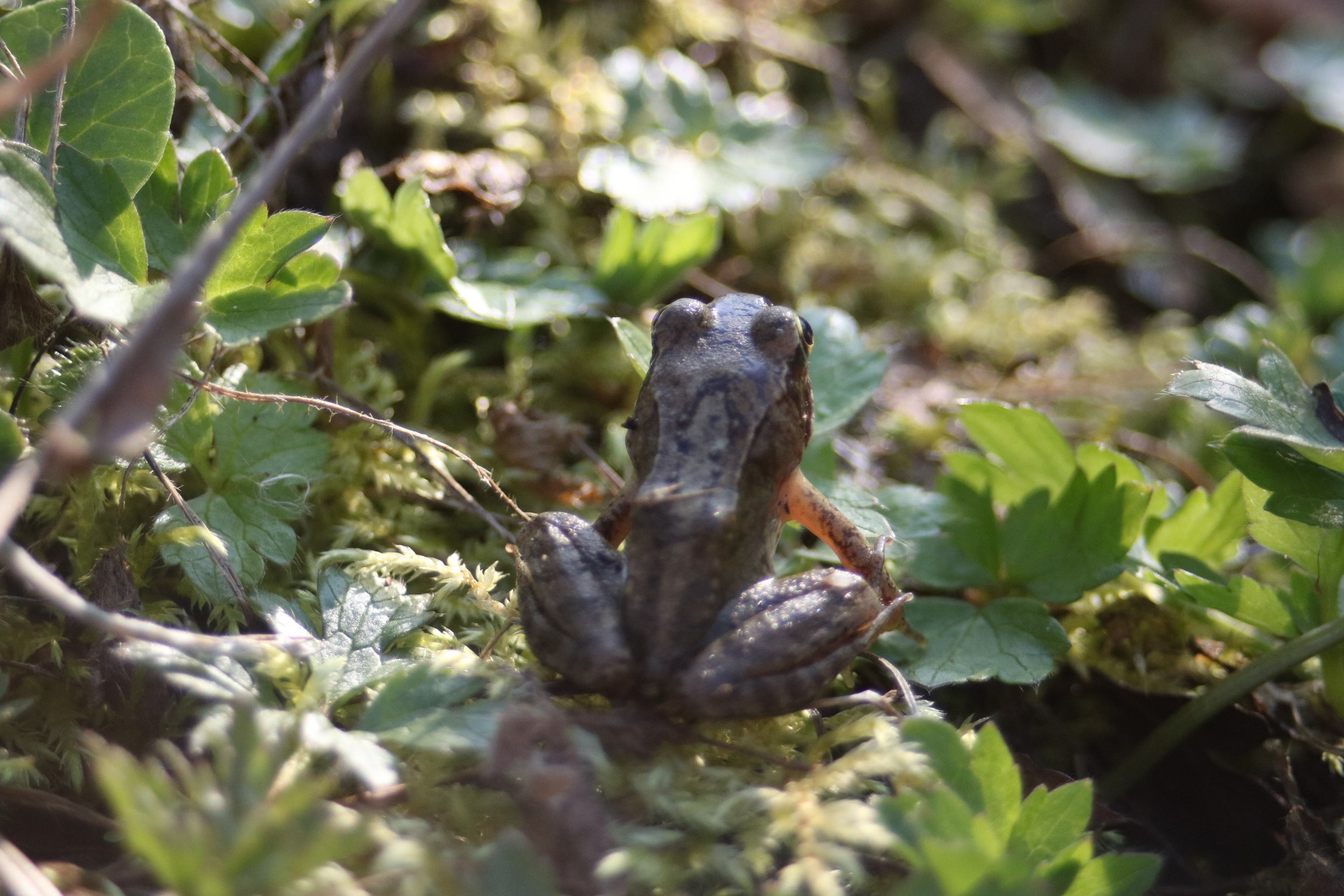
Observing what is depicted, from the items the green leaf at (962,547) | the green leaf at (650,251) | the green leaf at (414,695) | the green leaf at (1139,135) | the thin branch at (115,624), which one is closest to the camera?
the thin branch at (115,624)

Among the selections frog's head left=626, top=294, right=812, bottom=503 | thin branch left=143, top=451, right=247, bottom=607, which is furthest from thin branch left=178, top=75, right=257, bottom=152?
frog's head left=626, top=294, right=812, bottom=503

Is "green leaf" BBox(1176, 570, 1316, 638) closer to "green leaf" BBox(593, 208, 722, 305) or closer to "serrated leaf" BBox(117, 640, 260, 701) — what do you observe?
"green leaf" BBox(593, 208, 722, 305)

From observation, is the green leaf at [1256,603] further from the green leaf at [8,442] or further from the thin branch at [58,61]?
the green leaf at [8,442]

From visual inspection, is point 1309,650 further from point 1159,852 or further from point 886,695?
point 886,695

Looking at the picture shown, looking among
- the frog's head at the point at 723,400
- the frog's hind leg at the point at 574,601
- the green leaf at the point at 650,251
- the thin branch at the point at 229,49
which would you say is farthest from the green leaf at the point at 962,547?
the thin branch at the point at 229,49

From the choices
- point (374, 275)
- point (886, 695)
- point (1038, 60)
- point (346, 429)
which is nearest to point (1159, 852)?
point (886, 695)

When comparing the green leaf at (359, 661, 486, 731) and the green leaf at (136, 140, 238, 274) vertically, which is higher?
the green leaf at (136, 140, 238, 274)

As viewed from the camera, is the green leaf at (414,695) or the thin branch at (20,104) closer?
the green leaf at (414,695)
